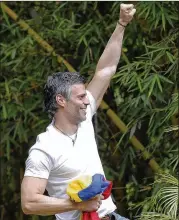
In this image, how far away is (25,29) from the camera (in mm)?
4609

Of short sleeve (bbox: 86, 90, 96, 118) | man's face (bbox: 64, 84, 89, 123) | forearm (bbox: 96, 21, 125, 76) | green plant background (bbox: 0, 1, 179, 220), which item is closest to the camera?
man's face (bbox: 64, 84, 89, 123)

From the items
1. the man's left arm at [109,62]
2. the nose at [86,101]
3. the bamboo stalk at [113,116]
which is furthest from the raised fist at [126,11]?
the bamboo stalk at [113,116]

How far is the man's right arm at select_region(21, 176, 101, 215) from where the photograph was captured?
2684 mm

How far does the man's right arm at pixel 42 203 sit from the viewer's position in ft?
8.80

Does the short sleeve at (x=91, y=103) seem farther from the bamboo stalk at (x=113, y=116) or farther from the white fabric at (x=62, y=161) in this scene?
the bamboo stalk at (x=113, y=116)

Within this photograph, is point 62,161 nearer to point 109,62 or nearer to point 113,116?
point 109,62

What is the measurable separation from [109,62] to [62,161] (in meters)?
0.62

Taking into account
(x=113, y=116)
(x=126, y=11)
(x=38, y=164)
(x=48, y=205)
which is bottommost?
(x=113, y=116)

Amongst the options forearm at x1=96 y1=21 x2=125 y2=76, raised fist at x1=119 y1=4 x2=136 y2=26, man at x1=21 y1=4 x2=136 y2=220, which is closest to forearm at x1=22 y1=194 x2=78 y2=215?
man at x1=21 y1=4 x2=136 y2=220

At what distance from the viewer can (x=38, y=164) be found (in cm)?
278

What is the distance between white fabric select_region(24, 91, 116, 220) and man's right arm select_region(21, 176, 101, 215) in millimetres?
39

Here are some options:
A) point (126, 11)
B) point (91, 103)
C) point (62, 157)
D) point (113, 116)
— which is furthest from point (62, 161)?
point (113, 116)

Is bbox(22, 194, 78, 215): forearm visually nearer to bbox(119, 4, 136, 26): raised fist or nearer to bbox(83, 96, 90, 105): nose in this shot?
bbox(83, 96, 90, 105): nose

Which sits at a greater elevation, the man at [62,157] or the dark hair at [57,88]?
the dark hair at [57,88]
